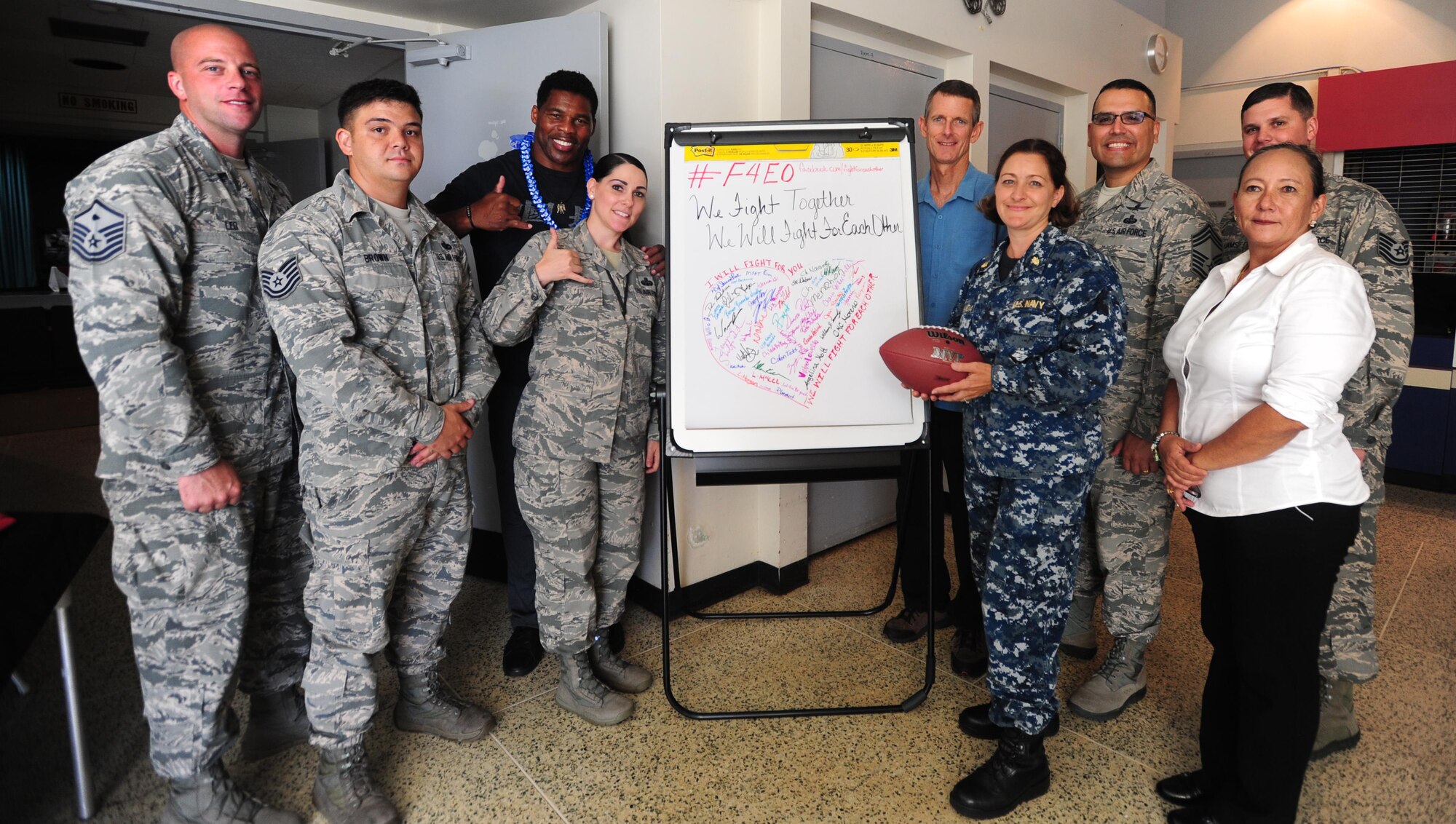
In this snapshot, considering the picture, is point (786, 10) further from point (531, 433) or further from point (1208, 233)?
point (531, 433)

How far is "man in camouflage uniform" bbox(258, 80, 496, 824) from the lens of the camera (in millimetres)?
1702

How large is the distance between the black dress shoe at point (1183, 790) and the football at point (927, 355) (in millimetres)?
1142

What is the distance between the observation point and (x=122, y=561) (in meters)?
1.64

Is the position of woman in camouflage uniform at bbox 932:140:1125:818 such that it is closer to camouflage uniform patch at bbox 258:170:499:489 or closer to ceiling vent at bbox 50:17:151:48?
camouflage uniform patch at bbox 258:170:499:489

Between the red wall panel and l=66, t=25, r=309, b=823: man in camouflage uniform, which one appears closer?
l=66, t=25, r=309, b=823: man in camouflage uniform

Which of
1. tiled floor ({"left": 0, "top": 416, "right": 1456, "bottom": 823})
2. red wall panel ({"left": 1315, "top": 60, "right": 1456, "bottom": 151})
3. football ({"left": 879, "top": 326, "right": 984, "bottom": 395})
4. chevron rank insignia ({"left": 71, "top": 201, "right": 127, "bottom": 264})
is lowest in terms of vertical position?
tiled floor ({"left": 0, "top": 416, "right": 1456, "bottom": 823})

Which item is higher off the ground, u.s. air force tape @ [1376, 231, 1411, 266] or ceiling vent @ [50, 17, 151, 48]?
ceiling vent @ [50, 17, 151, 48]

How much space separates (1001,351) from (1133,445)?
25.9 inches

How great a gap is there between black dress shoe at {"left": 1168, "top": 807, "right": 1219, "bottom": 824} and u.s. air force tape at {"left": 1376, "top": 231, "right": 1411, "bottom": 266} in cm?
144

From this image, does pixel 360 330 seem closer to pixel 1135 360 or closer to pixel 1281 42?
pixel 1135 360

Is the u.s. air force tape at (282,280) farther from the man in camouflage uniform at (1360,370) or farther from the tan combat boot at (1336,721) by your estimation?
the tan combat boot at (1336,721)

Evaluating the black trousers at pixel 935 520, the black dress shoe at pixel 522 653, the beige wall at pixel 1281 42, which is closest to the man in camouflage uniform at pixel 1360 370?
the black trousers at pixel 935 520

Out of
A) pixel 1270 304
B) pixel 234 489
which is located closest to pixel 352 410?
pixel 234 489

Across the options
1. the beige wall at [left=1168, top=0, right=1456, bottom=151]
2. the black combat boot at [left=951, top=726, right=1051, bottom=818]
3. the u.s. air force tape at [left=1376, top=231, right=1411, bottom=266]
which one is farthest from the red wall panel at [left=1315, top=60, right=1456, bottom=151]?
the black combat boot at [left=951, top=726, right=1051, bottom=818]
